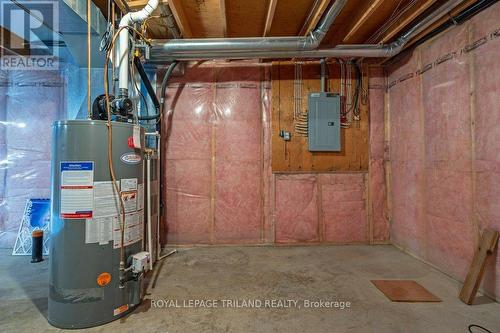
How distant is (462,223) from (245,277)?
216cm

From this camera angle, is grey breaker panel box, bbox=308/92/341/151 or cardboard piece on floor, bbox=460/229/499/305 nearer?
cardboard piece on floor, bbox=460/229/499/305

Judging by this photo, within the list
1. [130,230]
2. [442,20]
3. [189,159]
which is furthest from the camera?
[189,159]

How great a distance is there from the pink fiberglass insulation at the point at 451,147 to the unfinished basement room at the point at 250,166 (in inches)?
0.7

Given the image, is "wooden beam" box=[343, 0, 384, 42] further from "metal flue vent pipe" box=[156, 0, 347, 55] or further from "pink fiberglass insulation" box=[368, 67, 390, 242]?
"pink fiberglass insulation" box=[368, 67, 390, 242]

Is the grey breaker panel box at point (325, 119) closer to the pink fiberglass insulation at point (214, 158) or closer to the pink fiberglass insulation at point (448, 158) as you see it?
the pink fiberglass insulation at point (214, 158)

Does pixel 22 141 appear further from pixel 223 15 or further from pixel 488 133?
pixel 488 133

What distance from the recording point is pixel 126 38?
7.61ft

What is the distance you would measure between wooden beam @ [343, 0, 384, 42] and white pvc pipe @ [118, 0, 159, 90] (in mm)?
1956

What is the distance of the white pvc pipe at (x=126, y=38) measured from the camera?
2260mm

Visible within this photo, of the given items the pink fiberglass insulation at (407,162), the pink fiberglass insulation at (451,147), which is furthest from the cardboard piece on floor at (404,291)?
the pink fiberglass insulation at (407,162)

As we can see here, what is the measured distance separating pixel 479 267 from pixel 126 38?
3605mm

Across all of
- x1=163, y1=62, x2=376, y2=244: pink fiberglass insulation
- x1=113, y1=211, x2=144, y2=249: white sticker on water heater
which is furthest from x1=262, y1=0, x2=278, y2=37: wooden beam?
x1=113, y1=211, x2=144, y2=249: white sticker on water heater

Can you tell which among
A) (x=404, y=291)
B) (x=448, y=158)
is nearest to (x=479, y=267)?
(x=404, y=291)

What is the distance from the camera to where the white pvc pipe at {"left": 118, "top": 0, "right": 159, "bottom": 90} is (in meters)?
2.26
